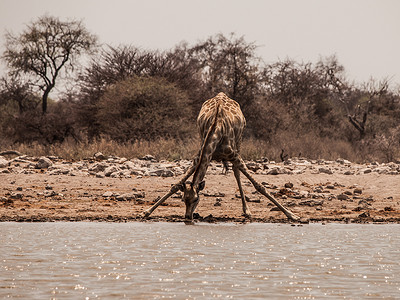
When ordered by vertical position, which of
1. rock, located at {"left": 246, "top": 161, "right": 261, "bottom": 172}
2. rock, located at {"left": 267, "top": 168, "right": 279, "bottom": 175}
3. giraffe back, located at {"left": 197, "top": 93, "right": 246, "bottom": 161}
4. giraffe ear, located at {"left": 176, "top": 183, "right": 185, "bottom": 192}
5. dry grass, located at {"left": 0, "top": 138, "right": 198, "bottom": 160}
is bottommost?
giraffe ear, located at {"left": 176, "top": 183, "right": 185, "bottom": 192}

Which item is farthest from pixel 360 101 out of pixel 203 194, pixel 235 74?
pixel 203 194

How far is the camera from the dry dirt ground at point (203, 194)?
35.2 feet

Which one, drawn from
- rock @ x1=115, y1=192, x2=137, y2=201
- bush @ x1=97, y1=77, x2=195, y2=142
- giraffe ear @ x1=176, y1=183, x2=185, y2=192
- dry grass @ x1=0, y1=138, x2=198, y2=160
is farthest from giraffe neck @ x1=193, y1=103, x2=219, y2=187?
bush @ x1=97, y1=77, x2=195, y2=142

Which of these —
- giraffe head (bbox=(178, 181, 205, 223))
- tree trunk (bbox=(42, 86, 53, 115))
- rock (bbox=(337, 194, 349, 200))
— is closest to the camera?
giraffe head (bbox=(178, 181, 205, 223))

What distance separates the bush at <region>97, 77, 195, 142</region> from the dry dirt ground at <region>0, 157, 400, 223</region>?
24.0 feet

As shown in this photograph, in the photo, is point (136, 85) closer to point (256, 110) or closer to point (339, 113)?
point (256, 110)

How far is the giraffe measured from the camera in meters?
9.49

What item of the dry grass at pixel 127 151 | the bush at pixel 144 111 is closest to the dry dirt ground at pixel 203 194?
the dry grass at pixel 127 151

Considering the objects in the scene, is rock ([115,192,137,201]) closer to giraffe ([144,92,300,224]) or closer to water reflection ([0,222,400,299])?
giraffe ([144,92,300,224])

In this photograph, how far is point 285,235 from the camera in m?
8.62

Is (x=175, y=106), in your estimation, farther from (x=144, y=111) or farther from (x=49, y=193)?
(x=49, y=193)

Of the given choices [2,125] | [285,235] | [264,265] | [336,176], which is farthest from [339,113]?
[264,265]

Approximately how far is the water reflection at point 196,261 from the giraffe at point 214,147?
565mm

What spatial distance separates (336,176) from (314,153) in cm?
619
